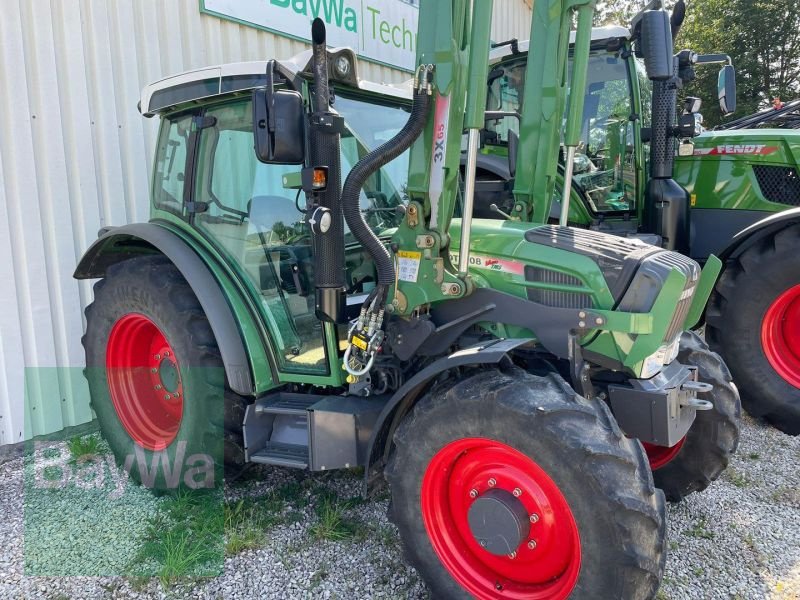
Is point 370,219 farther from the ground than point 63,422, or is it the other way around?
point 370,219

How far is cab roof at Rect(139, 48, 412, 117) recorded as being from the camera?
270cm

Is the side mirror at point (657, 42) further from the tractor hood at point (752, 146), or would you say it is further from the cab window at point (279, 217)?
the cab window at point (279, 217)

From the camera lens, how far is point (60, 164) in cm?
409

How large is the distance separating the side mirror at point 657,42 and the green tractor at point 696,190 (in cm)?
54

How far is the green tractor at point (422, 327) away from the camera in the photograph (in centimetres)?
220

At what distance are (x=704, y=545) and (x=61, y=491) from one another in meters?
3.34

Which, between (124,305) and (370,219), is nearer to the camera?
(370,219)

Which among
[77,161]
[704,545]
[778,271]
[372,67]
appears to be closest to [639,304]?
[704,545]

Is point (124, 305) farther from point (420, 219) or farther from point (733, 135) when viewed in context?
point (733, 135)

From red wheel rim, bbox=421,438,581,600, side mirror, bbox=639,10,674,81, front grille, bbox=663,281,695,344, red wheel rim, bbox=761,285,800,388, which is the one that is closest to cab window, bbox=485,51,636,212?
side mirror, bbox=639,10,674,81

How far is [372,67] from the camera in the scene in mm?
6852

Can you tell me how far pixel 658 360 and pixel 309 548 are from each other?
1729 millimetres

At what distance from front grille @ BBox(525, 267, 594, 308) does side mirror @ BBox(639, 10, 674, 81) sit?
7.96 ft

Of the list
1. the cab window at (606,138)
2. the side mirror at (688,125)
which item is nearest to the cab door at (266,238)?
the cab window at (606,138)
